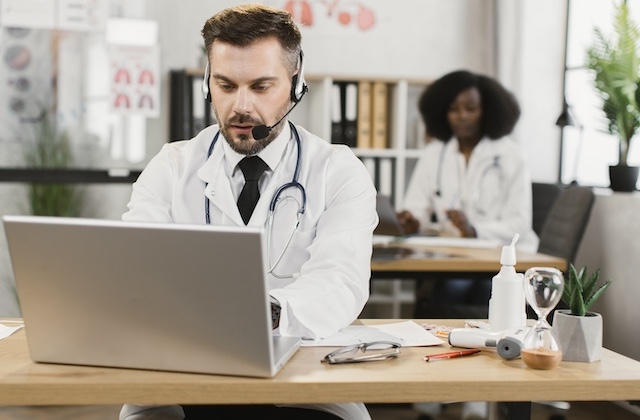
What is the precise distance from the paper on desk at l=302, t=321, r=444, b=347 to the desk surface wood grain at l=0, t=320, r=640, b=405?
0.39 feet

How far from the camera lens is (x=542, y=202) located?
4.00 metres

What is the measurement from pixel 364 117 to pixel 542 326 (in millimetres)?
3275

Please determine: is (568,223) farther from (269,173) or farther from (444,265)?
(269,173)

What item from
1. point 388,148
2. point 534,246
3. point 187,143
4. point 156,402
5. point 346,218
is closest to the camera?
point 156,402

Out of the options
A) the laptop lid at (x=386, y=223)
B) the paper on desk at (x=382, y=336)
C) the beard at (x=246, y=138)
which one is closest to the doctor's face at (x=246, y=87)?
the beard at (x=246, y=138)

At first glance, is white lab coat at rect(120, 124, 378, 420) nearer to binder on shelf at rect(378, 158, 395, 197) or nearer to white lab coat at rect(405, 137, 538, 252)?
white lab coat at rect(405, 137, 538, 252)

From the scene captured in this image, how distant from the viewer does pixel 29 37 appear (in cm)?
428

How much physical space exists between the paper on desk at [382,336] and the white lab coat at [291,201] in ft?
0.18

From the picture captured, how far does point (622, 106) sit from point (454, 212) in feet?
2.66

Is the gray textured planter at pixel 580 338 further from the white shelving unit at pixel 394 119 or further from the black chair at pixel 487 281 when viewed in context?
the white shelving unit at pixel 394 119

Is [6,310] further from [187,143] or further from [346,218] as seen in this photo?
[346,218]

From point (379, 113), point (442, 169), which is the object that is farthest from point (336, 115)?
point (442, 169)

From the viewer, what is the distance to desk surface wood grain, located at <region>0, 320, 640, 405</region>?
1.13 m

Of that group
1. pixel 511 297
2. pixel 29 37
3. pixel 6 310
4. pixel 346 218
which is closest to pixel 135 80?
pixel 29 37
